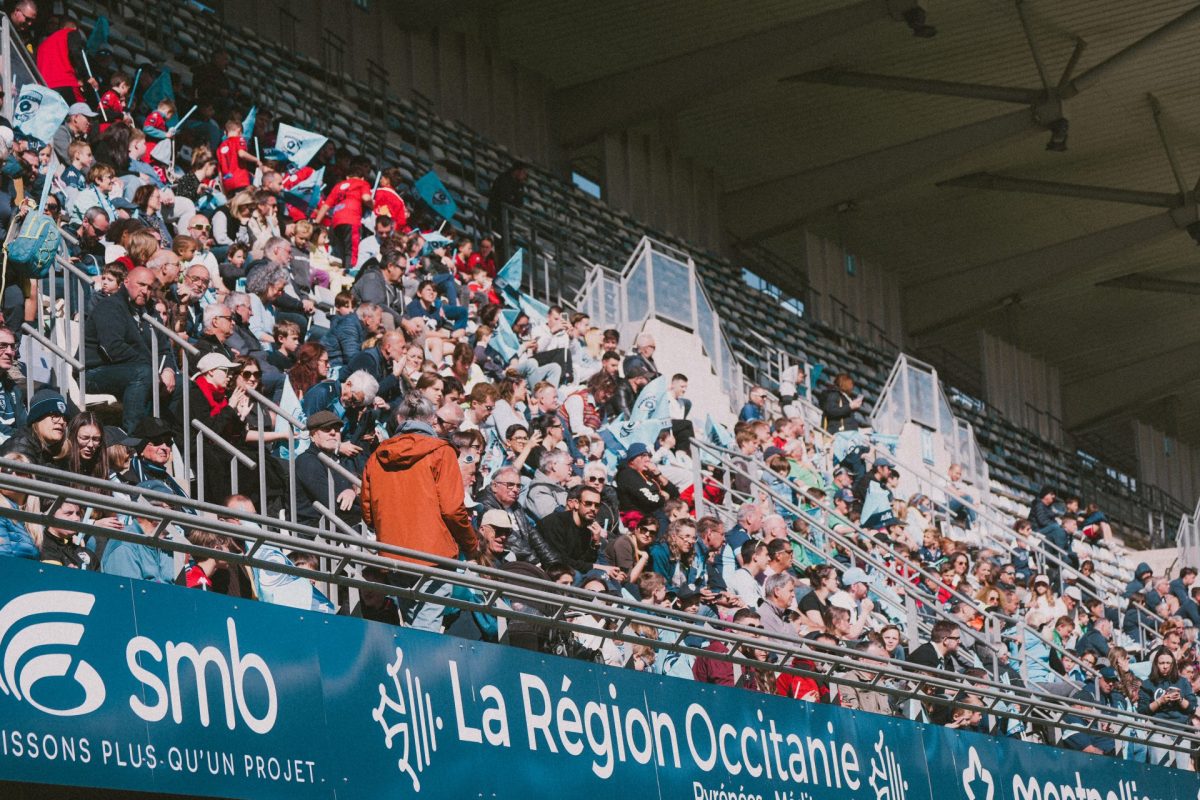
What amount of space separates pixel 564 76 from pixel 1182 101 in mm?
8745

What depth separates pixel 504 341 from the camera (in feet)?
47.4

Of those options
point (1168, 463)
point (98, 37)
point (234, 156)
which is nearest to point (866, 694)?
point (234, 156)

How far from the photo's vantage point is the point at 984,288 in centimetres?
3253

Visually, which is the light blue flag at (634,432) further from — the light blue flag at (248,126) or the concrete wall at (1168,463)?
the concrete wall at (1168,463)

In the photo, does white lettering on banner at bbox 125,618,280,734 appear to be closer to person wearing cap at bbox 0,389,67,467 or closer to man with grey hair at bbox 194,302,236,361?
person wearing cap at bbox 0,389,67,467

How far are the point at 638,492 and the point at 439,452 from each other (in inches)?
147

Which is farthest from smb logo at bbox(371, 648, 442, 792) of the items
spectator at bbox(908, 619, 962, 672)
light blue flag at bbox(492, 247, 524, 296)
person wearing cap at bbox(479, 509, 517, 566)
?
light blue flag at bbox(492, 247, 524, 296)

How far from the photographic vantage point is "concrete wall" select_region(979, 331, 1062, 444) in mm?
34156

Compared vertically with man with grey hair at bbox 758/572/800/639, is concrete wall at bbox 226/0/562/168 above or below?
above

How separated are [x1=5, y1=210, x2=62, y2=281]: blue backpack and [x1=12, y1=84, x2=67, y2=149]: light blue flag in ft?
6.70

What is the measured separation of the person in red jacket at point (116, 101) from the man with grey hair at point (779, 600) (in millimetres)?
5065

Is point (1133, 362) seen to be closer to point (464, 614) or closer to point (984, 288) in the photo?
point (984, 288)

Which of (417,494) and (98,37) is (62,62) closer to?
(98,37)

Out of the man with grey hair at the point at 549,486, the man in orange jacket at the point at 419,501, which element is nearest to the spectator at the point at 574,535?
the man with grey hair at the point at 549,486
